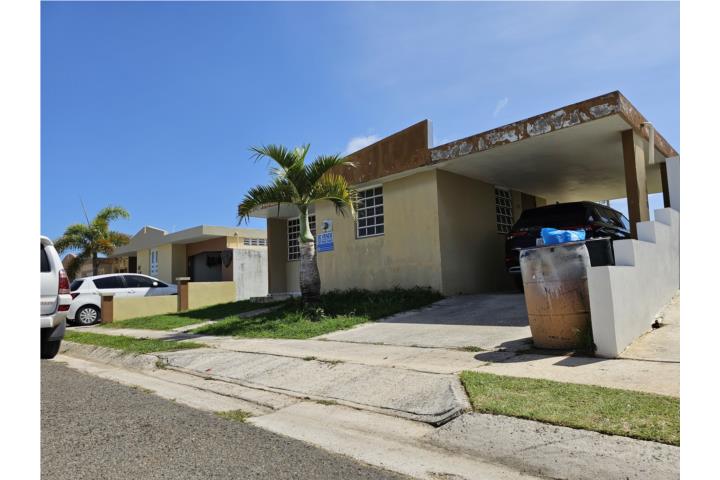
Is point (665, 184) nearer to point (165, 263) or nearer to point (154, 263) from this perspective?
point (165, 263)

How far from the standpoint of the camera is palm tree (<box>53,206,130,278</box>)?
24703mm

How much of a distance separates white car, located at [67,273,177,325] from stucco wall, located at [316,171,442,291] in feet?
23.3

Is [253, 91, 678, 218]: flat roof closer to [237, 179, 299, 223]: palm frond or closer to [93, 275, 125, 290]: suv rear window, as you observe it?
[237, 179, 299, 223]: palm frond

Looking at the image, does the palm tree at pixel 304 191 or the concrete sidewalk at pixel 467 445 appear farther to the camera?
the palm tree at pixel 304 191

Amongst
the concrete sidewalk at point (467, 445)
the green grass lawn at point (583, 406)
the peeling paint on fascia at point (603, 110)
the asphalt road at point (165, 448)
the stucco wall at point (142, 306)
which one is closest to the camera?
the concrete sidewalk at point (467, 445)

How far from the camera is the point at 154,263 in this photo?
88.0 ft

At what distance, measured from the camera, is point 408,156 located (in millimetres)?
11492

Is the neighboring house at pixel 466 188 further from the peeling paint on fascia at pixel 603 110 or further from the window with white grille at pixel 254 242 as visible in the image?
the window with white grille at pixel 254 242

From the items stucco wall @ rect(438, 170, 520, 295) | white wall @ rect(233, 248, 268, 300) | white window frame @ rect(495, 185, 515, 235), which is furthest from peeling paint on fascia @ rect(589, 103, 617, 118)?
white wall @ rect(233, 248, 268, 300)

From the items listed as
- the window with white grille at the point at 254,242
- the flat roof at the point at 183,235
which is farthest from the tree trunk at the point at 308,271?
the window with white grille at the point at 254,242

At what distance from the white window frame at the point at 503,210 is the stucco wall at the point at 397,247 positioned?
104 inches

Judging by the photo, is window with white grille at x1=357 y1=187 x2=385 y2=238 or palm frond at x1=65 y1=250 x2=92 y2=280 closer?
window with white grille at x1=357 y1=187 x2=385 y2=238

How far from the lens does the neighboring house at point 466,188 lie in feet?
30.0
